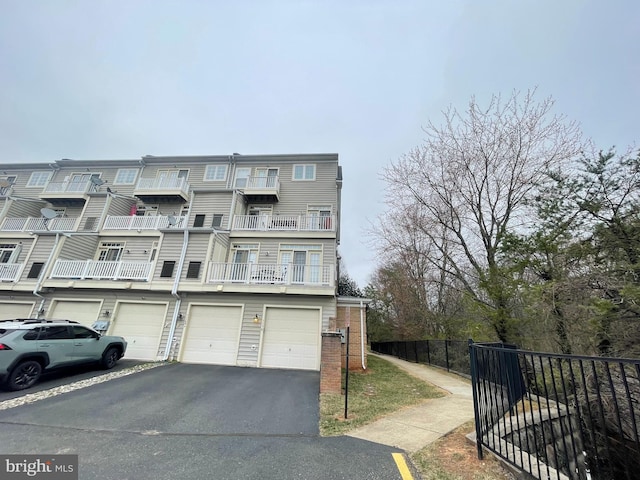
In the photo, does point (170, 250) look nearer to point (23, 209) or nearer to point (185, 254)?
point (185, 254)

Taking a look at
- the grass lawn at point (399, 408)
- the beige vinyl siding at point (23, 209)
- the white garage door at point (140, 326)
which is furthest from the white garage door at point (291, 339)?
the beige vinyl siding at point (23, 209)

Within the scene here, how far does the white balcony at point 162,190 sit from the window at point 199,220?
86.7 inches

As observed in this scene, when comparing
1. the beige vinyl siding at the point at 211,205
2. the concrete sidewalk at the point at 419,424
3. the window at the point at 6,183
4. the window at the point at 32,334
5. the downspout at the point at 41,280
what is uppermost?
the window at the point at 6,183

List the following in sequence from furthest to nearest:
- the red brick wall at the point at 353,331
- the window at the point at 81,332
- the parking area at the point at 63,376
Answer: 1. the red brick wall at the point at 353,331
2. the window at the point at 81,332
3. the parking area at the point at 63,376

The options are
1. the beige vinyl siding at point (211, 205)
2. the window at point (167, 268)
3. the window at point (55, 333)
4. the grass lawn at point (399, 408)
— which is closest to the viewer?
the grass lawn at point (399, 408)

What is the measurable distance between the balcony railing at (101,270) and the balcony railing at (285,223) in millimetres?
4647

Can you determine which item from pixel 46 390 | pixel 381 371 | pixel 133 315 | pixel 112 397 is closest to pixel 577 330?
pixel 381 371

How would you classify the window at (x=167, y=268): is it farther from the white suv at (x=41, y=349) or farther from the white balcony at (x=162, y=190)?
the white balcony at (x=162, y=190)

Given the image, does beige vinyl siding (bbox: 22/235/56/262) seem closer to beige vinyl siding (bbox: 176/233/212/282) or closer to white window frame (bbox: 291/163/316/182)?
beige vinyl siding (bbox: 176/233/212/282)

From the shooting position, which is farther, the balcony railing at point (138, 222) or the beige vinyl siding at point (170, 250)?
the balcony railing at point (138, 222)

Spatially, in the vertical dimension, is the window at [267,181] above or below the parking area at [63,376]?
above

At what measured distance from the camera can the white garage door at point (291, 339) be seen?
10.1 m

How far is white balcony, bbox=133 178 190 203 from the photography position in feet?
47.9

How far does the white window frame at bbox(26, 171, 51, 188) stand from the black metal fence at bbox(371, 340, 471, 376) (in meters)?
26.3
